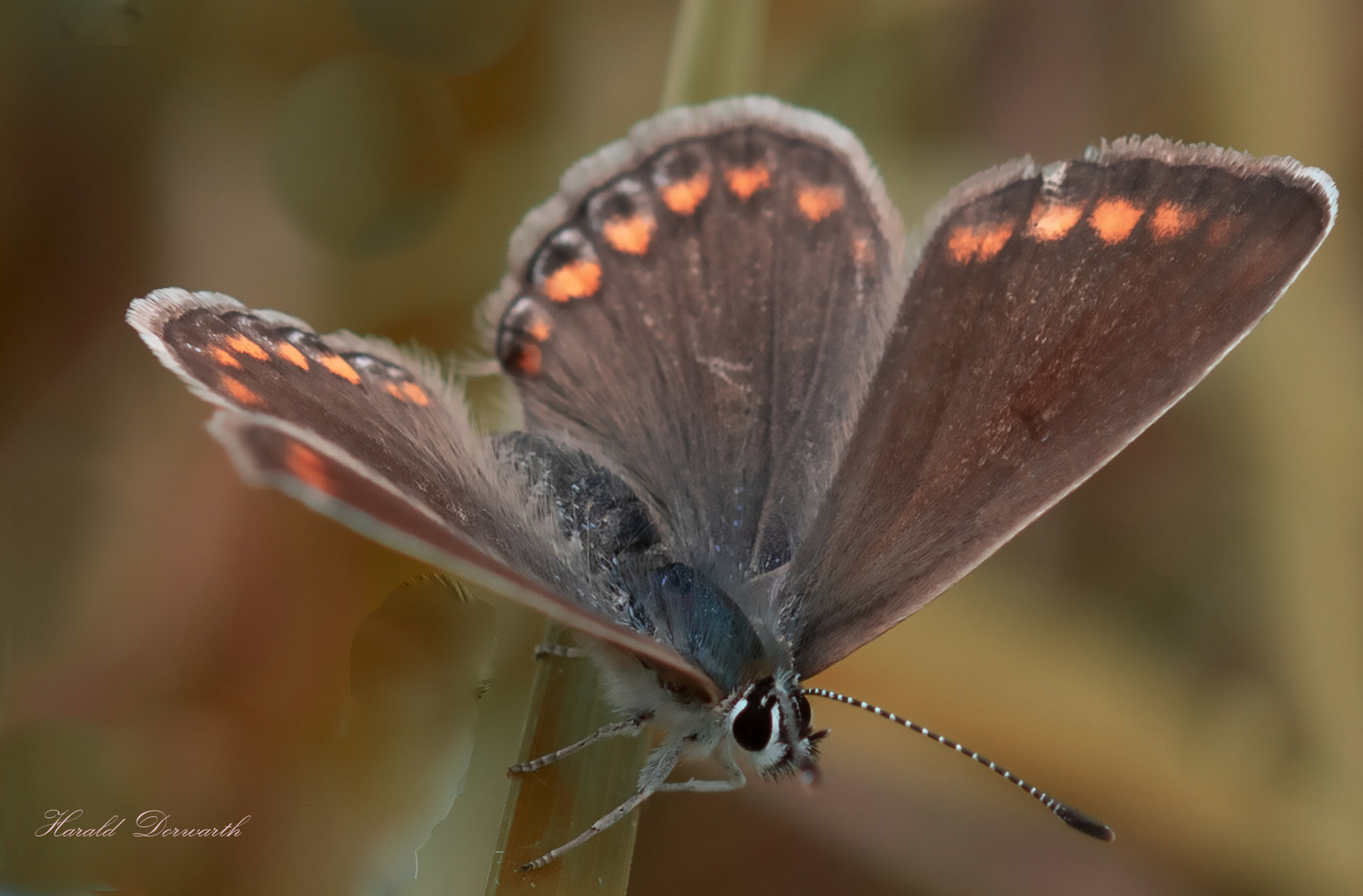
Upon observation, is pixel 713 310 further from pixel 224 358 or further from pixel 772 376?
pixel 224 358

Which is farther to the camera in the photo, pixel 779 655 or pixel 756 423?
pixel 756 423

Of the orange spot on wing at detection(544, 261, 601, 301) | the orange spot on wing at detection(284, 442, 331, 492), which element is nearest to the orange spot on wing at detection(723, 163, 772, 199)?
the orange spot on wing at detection(544, 261, 601, 301)

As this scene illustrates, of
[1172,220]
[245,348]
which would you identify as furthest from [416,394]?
[1172,220]

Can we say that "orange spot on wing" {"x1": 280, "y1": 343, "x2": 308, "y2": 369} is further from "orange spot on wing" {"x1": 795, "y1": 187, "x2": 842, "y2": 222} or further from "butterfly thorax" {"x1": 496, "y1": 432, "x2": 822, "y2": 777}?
"orange spot on wing" {"x1": 795, "y1": 187, "x2": 842, "y2": 222}

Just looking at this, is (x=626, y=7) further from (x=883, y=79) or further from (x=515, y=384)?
(x=515, y=384)

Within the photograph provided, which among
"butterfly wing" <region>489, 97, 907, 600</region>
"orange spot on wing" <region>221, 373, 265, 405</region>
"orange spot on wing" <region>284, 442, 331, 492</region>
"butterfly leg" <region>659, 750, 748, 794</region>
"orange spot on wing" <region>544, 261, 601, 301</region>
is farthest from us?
"orange spot on wing" <region>544, 261, 601, 301</region>

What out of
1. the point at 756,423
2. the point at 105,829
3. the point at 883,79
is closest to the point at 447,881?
A: the point at 105,829

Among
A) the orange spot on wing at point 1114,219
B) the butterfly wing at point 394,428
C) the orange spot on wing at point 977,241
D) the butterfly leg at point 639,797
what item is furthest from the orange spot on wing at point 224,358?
the orange spot on wing at point 1114,219
